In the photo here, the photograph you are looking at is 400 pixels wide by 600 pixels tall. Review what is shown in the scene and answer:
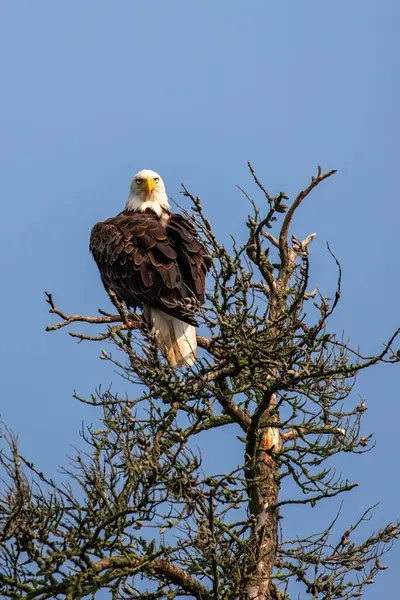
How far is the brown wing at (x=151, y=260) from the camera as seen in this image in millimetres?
8930

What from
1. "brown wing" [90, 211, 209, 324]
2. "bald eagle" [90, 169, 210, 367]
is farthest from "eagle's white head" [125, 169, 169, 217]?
"brown wing" [90, 211, 209, 324]

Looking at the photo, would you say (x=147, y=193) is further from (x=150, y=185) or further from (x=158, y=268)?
(x=158, y=268)

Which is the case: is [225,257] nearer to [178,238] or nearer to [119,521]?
[119,521]

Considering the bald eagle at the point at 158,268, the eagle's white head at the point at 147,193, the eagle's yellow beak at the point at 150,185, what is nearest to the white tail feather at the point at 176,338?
the bald eagle at the point at 158,268

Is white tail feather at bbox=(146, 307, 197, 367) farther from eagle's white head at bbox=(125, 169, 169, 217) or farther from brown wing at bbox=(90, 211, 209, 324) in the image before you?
eagle's white head at bbox=(125, 169, 169, 217)

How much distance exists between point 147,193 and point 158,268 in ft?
6.32

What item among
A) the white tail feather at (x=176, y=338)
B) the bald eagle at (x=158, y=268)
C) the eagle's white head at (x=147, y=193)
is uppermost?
the eagle's white head at (x=147, y=193)

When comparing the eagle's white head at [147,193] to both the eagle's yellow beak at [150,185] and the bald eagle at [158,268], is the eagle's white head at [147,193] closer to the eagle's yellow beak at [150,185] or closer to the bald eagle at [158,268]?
the eagle's yellow beak at [150,185]

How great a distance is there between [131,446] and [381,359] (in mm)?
1638

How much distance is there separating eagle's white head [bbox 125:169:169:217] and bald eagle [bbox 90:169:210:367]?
0.31 m

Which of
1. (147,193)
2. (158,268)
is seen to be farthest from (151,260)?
(147,193)

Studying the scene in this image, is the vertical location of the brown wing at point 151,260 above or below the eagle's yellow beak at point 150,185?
below

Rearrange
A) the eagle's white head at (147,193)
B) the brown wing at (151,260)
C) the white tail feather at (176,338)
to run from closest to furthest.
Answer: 1. the white tail feather at (176,338)
2. the brown wing at (151,260)
3. the eagle's white head at (147,193)

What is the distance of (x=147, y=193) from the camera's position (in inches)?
425
